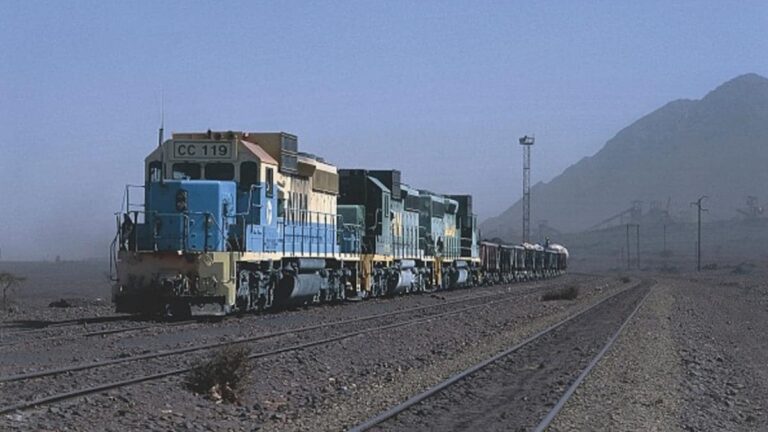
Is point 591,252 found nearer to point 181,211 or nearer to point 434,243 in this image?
point 434,243

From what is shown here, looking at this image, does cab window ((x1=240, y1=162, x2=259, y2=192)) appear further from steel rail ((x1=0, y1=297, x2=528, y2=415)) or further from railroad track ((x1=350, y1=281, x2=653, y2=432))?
railroad track ((x1=350, y1=281, x2=653, y2=432))

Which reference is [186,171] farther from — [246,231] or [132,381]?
[132,381]

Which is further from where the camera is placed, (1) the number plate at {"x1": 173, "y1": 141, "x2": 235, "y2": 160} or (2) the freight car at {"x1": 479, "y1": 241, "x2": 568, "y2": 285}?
(2) the freight car at {"x1": 479, "y1": 241, "x2": 568, "y2": 285}

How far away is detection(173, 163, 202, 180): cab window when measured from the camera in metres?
22.2

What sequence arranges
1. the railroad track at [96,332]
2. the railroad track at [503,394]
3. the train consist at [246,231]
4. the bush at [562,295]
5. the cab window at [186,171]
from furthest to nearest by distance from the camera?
1. the bush at [562,295]
2. the cab window at [186,171]
3. the train consist at [246,231]
4. the railroad track at [96,332]
5. the railroad track at [503,394]

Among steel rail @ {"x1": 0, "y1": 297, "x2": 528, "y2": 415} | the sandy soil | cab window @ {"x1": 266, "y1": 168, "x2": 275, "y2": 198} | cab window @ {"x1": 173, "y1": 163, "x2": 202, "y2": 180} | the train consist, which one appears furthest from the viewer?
cab window @ {"x1": 266, "y1": 168, "x2": 275, "y2": 198}

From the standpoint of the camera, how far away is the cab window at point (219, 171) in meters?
22.4

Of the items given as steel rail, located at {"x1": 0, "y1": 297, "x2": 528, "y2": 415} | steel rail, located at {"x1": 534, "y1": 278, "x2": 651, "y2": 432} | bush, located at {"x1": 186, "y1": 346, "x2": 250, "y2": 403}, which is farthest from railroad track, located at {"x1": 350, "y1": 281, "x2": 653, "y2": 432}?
steel rail, located at {"x1": 0, "y1": 297, "x2": 528, "y2": 415}

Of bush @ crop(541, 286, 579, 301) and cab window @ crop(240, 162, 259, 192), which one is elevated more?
cab window @ crop(240, 162, 259, 192)

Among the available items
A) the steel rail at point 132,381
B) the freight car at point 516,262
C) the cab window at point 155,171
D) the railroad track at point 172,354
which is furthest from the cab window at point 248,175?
the freight car at point 516,262

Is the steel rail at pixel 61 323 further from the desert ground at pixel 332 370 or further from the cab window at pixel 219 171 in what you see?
the cab window at pixel 219 171

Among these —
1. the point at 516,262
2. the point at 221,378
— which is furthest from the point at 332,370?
the point at 516,262

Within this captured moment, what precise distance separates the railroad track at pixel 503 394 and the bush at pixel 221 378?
→ 2.02 meters

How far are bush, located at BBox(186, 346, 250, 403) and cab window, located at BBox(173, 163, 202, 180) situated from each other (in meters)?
10.2
